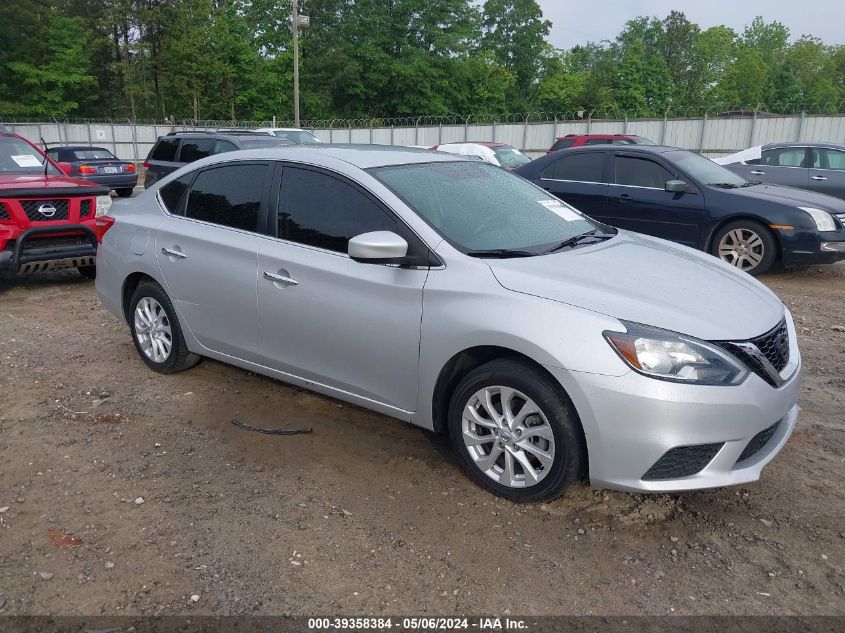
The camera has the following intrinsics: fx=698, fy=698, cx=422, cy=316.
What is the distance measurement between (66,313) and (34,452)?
3.55 m

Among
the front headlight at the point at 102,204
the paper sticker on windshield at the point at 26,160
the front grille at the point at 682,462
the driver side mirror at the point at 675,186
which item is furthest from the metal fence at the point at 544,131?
the front grille at the point at 682,462

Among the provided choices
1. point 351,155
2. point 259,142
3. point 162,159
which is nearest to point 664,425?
point 351,155

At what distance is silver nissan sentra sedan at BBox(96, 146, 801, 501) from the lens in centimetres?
298

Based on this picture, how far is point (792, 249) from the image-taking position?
8133 millimetres

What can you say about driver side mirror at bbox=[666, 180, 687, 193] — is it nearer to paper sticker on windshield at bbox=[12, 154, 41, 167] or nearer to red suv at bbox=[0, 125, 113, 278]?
red suv at bbox=[0, 125, 113, 278]

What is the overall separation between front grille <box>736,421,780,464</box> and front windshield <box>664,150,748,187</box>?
6.08 m

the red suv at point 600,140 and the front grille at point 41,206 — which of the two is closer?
the front grille at point 41,206

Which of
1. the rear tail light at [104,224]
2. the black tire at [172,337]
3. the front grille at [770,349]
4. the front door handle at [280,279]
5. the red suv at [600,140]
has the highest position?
the red suv at [600,140]

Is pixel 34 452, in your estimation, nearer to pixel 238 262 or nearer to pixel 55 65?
pixel 238 262

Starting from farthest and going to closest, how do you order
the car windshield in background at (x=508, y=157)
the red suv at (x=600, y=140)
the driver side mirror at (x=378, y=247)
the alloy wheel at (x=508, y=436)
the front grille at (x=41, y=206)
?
the red suv at (x=600, y=140) < the car windshield in background at (x=508, y=157) < the front grille at (x=41, y=206) < the driver side mirror at (x=378, y=247) < the alloy wheel at (x=508, y=436)

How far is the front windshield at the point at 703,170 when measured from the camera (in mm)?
8703

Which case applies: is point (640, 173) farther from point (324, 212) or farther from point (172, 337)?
point (172, 337)

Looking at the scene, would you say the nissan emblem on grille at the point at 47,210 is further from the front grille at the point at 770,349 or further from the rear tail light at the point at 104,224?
the front grille at the point at 770,349

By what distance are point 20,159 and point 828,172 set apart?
12.2 m
